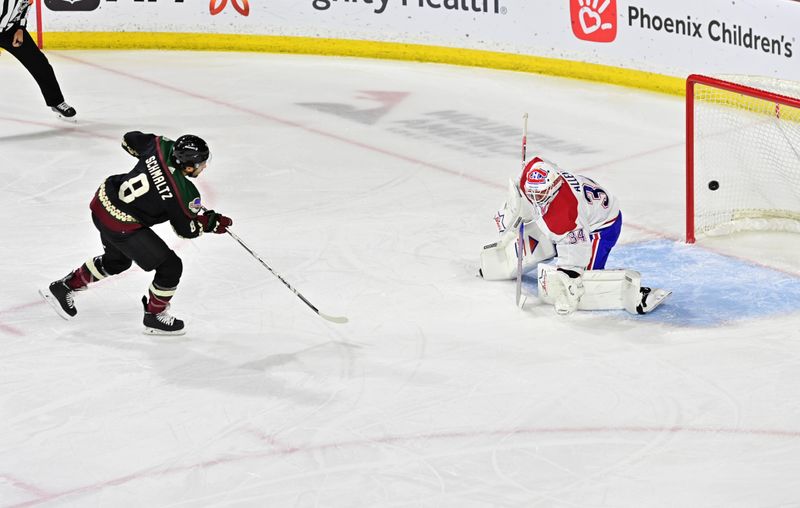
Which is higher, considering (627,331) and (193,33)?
(193,33)

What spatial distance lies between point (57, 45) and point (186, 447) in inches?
249

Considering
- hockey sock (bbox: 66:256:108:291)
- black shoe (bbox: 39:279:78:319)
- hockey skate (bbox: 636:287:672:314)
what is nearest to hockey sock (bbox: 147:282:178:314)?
hockey sock (bbox: 66:256:108:291)

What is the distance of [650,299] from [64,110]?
13.6 ft

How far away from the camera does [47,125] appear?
8.07 meters

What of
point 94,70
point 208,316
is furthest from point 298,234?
point 94,70

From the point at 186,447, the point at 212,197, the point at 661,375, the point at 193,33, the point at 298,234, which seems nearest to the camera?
the point at 186,447

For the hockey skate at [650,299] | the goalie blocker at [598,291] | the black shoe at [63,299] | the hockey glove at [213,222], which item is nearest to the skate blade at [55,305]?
the black shoe at [63,299]

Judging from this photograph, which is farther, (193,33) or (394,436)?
(193,33)

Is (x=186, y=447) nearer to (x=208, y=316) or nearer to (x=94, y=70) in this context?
(x=208, y=316)

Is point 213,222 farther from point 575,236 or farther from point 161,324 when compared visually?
point 575,236

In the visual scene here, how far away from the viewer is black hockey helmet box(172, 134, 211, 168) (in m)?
4.70

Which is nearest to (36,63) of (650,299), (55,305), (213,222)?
(55,305)

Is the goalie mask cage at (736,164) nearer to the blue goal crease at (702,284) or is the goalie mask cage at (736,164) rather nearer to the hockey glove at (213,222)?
the blue goal crease at (702,284)

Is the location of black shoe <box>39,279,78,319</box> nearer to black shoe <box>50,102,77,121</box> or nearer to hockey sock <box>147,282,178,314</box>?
hockey sock <box>147,282,178,314</box>
